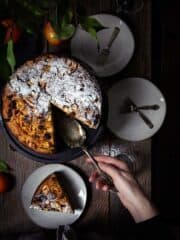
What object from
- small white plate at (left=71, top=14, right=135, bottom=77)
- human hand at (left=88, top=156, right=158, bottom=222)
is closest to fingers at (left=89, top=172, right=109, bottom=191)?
human hand at (left=88, top=156, right=158, bottom=222)

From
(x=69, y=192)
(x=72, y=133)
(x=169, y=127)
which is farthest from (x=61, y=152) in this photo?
(x=169, y=127)

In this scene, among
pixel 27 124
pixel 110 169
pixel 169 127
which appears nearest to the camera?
pixel 27 124

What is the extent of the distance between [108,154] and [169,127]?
440mm

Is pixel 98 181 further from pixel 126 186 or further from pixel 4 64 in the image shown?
pixel 4 64

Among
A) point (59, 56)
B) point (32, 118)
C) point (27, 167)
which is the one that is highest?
point (59, 56)

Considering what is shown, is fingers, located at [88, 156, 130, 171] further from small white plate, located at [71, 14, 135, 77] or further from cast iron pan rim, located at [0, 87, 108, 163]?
small white plate, located at [71, 14, 135, 77]

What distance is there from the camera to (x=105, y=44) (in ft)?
3.32

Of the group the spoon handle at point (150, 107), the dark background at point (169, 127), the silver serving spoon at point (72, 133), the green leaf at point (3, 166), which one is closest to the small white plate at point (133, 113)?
the spoon handle at point (150, 107)

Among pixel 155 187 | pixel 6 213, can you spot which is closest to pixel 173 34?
pixel 155 187

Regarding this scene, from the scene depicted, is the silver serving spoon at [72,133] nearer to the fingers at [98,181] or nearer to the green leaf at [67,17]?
the fingers at [98,181]

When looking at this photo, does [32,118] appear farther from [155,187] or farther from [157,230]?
[155,187]

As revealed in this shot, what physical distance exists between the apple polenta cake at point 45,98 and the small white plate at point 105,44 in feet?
0.42

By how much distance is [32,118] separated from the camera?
866mm

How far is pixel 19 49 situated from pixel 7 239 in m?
0.43
